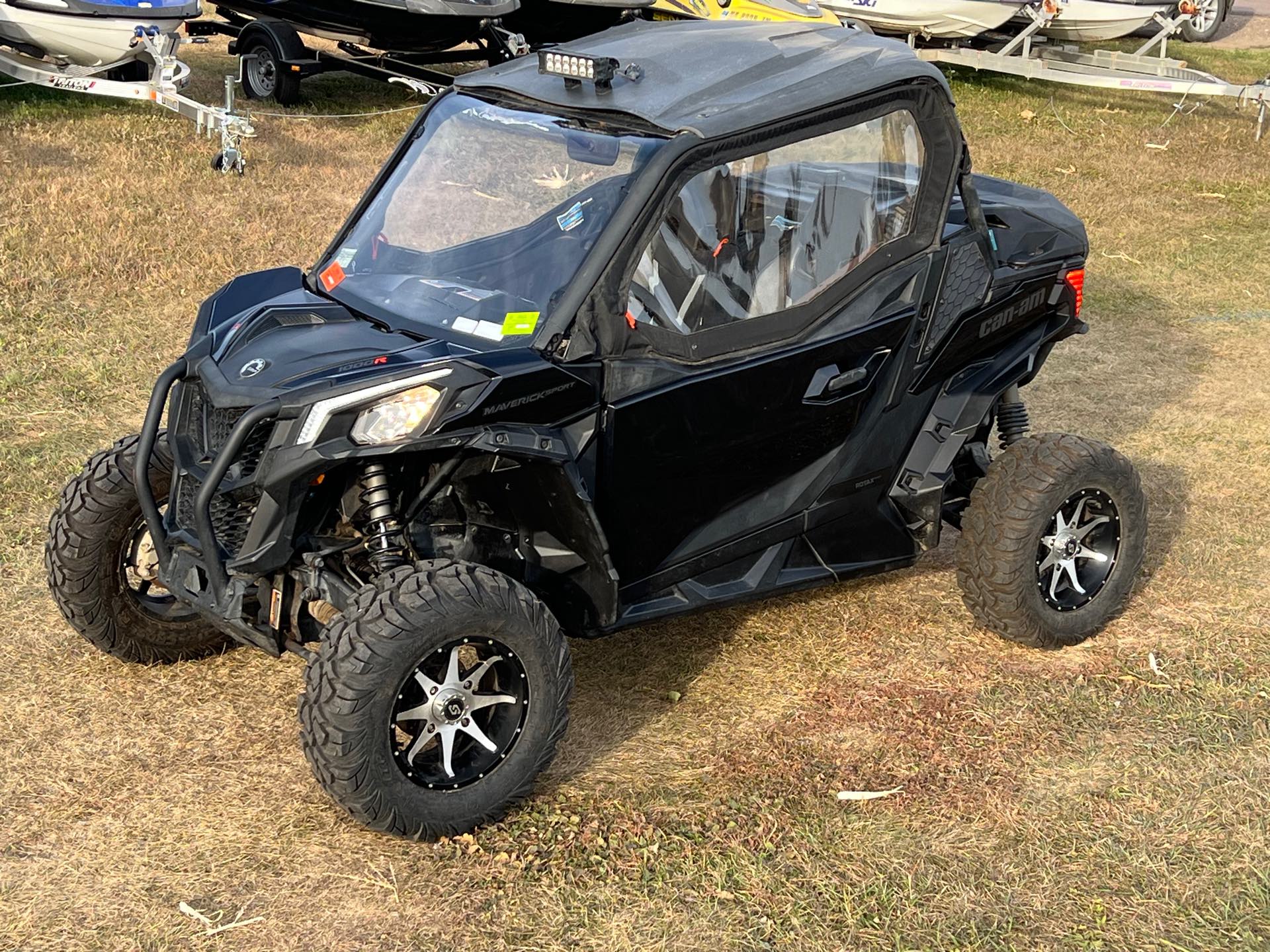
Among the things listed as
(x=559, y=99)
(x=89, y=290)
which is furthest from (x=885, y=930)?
(x=89, y=290)

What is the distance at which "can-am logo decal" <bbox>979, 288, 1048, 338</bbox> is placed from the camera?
524 cm

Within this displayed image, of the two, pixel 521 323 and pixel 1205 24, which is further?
pixel 1205 24

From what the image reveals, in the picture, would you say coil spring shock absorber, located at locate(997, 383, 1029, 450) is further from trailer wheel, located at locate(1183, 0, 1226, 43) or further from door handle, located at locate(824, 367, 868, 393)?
trailer wheel, located at locate(1183, 0, 1226, 43)

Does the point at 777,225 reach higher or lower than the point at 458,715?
higher

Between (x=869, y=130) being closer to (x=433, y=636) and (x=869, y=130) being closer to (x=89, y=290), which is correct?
(x=433, y=636)

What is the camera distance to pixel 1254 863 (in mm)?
4324

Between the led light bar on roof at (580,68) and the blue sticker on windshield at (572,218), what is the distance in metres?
0.46

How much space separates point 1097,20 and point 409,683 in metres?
14.8

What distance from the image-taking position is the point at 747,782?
462 centimetres

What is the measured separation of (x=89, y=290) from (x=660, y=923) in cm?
654

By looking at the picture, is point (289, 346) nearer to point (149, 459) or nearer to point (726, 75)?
point (149, 459)

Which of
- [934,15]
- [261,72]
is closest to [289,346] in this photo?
[261,72]

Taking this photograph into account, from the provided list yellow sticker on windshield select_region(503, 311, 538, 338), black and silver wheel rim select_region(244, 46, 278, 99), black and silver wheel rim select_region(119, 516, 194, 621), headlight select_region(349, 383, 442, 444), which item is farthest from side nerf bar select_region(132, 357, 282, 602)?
black and silver wheel rim select_region(244, 46, 278, 99)

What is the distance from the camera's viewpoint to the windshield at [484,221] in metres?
4.41
